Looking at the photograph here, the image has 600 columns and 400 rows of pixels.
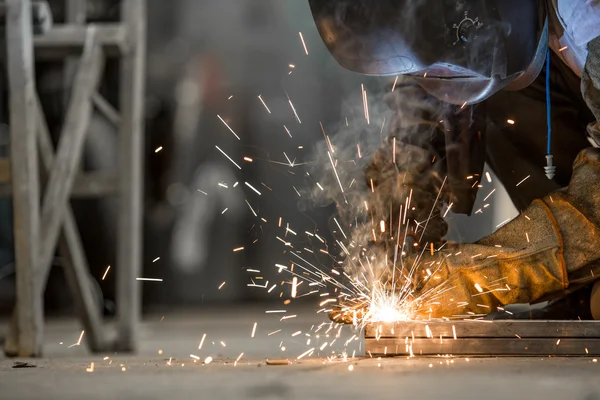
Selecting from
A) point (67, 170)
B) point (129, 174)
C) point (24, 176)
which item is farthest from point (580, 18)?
point (129, 174)

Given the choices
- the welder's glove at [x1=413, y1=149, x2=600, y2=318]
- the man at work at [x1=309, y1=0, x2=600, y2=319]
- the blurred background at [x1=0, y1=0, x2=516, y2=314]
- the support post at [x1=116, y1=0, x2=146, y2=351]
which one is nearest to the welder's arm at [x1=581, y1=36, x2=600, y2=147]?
the man at work at [x1=309, y1=0, x2=600, y2=319]

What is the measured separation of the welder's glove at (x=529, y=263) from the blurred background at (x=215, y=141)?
11.5ft

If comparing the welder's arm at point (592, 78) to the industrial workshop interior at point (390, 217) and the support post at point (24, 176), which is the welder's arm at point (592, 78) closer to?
the industrial workshop interior at point (390, 217)

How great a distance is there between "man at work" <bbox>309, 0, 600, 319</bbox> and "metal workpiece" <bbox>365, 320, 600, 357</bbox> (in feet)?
0.87

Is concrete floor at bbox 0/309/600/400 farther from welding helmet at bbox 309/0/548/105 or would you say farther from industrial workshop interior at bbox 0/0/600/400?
welding helmet at bbox 309/0/548/105

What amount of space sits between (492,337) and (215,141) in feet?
14.0

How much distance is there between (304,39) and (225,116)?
83cm

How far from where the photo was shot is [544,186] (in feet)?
9.20

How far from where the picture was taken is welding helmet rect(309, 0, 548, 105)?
191 centimetres

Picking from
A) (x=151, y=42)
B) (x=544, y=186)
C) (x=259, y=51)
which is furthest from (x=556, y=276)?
(x=151, y=42)

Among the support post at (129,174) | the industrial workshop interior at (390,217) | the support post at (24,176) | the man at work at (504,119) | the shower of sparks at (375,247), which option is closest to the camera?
the industrial workshop interior at (390,217)

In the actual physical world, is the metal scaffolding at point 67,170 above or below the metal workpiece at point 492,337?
above

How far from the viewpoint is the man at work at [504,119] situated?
1.93 metres

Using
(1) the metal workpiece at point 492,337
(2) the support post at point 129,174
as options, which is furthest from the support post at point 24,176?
(1) the metal workpiece at point 492,337
